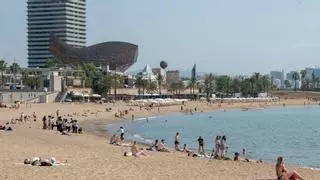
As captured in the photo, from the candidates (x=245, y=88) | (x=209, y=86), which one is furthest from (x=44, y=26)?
(x=245, y=88)

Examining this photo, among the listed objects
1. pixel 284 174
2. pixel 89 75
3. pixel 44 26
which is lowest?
pixel 284 174

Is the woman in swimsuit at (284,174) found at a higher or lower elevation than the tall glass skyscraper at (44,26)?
lower

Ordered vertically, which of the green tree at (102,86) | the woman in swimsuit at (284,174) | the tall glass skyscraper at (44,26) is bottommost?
the woman in swimsuit at (284,174)

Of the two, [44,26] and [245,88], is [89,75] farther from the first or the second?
[44,26]

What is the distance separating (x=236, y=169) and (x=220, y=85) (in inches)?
5660

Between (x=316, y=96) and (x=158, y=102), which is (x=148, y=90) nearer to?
(x=158, y=102)

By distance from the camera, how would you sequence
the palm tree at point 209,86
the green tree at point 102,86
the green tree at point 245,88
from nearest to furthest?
the green tree at point 102,86
the palm tree at point 209,86
the green tree at point 245,88

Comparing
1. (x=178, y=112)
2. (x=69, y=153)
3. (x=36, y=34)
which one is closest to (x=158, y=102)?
(x=178, y=112)

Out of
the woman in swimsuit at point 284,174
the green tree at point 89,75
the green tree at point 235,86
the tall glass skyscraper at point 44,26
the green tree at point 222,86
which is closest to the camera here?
the woman in swimsuit at point 284,174

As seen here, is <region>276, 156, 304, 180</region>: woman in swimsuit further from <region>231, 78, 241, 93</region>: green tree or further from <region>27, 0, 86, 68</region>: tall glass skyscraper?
<region>27, 0, 86, 68</region>: tall glass skyscraper

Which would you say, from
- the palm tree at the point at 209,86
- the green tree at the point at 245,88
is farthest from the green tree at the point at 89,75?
the green tree at the point at 245,88

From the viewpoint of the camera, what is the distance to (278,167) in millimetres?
16484

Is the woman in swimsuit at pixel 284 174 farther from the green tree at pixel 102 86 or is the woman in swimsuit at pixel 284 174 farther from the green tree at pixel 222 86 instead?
the green tree at pixel 222 86

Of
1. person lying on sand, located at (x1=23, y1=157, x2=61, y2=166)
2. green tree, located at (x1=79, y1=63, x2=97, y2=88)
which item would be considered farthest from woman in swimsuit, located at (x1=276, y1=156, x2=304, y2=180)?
green tree, located at (x1=79, y1=63, x2=97, y2=88)
